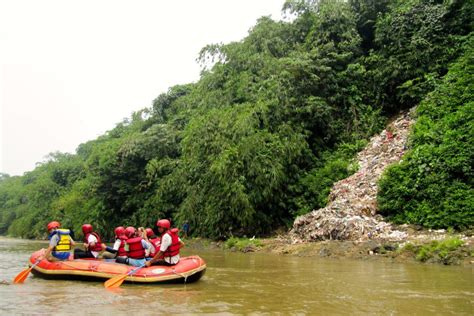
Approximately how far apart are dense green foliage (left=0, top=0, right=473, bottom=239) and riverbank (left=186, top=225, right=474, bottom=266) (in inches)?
117

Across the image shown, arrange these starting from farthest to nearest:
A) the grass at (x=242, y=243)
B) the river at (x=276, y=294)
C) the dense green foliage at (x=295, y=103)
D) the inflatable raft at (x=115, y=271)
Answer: the dense green foliage at (x=295, y=103) → the grass at (x=242, y=243) → the inflatable raft at (x=115, y=271) → the river at (x=276, y=294)

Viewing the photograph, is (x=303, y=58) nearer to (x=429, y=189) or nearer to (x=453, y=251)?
(x=429, y=189)

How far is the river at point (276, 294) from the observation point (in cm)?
636

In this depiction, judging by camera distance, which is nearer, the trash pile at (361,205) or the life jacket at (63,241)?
the life jacket at (63,241)

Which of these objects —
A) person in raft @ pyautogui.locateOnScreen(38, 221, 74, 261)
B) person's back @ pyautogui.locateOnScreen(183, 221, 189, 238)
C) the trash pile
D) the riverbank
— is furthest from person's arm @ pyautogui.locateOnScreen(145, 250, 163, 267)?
person's back @ pyautogui.locateOnScreen(183, 221, 189, 238)

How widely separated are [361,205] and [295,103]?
21.5ft

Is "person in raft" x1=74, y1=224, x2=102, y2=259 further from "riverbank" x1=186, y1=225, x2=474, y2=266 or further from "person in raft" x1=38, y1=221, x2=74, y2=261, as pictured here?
"riverbank" x1=186, y1=225, x2=474, y2=266

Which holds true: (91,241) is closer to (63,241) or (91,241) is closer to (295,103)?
(63,241)

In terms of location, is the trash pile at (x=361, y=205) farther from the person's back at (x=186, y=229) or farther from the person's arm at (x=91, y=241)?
the person's arm at (x=91, y=241)

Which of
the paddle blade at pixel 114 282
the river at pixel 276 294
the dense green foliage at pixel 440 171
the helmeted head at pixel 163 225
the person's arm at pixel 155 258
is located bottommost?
the river at pixel 276 294

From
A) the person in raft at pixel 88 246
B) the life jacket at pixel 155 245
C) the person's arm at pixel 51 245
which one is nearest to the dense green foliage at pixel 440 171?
the life jacket at pixel 155 245

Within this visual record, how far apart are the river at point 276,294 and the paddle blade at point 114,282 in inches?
5.5

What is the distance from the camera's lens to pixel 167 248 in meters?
8.86

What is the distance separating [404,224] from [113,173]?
1843 centimetres
